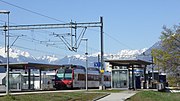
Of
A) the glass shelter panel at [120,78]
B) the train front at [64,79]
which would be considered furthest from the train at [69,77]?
the glass shelter panel at [120,78]

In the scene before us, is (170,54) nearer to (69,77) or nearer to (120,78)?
(120,78)

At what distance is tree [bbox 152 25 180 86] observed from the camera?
5831 centimetres

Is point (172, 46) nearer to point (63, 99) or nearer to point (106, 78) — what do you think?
point (106, 78)

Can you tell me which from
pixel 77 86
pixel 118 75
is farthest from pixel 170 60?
pixel 77 86

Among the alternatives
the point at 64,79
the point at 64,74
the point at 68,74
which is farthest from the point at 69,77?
the point at 64,74

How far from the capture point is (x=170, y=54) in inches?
2313

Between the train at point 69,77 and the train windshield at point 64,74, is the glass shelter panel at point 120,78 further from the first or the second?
the train windshield at point 64,74

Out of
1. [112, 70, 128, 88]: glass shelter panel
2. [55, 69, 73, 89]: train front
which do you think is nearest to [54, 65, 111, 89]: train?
[55, 69, 73, 89]: train front

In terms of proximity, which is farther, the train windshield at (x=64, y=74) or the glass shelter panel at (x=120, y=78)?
the train windshield at (x=64, y=74)

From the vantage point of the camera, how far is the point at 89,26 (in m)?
48.4

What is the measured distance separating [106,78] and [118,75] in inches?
913

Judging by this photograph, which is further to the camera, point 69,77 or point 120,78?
point 69,77

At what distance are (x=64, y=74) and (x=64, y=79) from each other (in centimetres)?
76

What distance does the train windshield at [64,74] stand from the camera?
2479 inches
